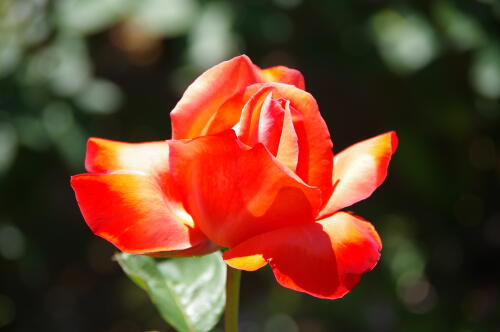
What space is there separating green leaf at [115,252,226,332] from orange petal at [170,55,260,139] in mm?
176

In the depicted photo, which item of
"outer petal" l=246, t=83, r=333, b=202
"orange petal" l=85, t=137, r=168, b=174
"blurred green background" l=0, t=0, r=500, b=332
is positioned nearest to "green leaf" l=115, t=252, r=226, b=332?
"orange petal" l=85, t=137, r=168, b=174

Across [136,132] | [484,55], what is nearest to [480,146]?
[484,55]

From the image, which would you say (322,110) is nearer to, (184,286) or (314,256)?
(184,286)

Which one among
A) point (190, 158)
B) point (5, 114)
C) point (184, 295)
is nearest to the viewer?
point (190, 158)

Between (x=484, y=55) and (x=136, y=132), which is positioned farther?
(x=136, y=132)

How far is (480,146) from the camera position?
2.09 m

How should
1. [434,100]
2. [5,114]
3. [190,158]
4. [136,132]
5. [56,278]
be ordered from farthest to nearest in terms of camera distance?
[56,278], [136,132], [434,100], [5,114], [190,158]

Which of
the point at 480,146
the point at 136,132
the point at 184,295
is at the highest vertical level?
the point at 184,295

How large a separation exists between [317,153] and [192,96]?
0.39 ft

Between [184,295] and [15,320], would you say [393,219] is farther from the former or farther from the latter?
[184,295]

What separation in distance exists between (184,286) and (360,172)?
27 centimetres

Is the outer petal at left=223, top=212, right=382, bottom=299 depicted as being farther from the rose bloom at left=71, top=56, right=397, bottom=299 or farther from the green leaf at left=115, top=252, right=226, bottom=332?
the green leaf at left=115, top=252, right=226, bottom=332

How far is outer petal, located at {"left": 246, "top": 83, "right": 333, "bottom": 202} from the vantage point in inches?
22.8

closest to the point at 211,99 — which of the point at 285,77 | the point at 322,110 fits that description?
the point at 285,77
